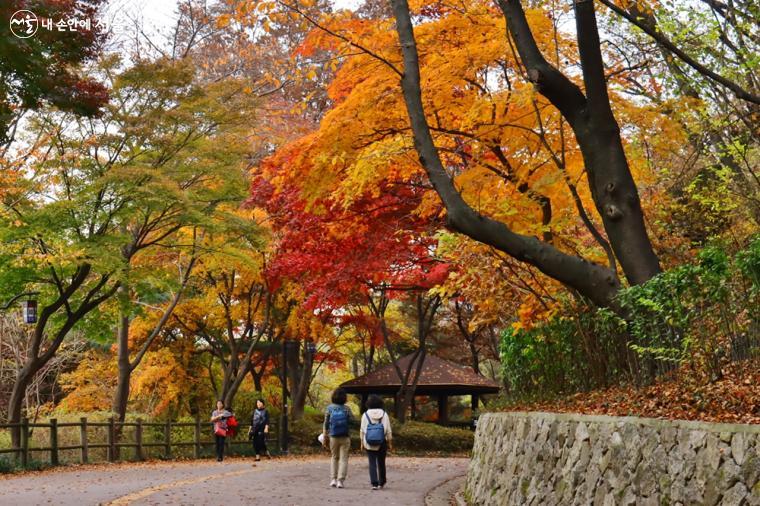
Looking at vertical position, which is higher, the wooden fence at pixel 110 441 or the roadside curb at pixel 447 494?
the wooden fence at pixel 110 441

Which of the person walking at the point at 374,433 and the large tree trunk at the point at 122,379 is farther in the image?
the large tree trunk at the point at 122,379

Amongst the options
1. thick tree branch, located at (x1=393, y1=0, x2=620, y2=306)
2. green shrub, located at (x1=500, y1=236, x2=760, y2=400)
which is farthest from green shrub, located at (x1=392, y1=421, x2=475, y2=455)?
thick tree branch, located at (x1=393, y1=0, x2=620, y2=306)

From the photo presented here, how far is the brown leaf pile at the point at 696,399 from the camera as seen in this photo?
5688mm

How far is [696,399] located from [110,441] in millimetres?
17553

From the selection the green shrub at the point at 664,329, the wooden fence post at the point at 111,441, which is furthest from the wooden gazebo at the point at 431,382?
the green shrub at the point at 664,329

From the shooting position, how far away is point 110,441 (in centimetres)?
2080

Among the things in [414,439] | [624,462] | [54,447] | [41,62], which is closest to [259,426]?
[54,447]

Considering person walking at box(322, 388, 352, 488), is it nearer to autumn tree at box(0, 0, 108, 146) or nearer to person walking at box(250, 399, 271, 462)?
autumn tree at box(0, 0, 108, 146)

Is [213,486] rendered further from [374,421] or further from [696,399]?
[696,399]

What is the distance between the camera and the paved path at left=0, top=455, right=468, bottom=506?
11.2 meters

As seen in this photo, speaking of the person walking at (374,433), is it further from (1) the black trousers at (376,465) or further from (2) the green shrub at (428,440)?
(2) the green shrub at (428,440)

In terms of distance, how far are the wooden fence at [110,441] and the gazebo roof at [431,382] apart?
412cm

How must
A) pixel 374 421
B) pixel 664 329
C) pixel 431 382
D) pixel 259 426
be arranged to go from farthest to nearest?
pixel 431 382 → pixel 259 426 → pixel 374 421 → pixel 664 329

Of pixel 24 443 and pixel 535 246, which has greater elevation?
pixel 535 246
